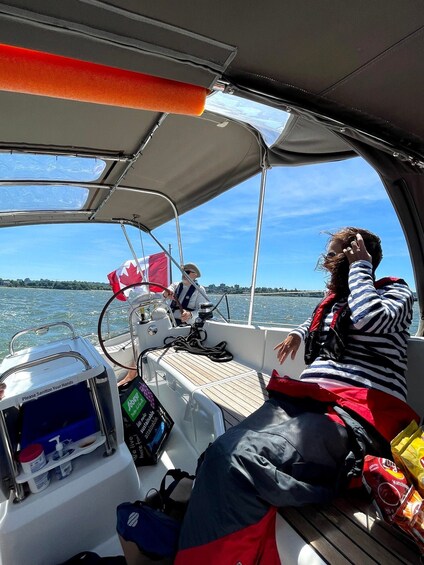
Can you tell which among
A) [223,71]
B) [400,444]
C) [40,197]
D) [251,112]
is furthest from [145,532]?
[40,197]

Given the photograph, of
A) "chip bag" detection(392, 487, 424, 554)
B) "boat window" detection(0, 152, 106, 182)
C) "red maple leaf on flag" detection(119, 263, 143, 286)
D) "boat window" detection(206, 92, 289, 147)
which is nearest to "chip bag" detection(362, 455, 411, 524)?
"chip bag" detection(392, 487, 424, 554)

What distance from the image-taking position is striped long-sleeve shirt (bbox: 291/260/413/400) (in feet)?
3.23

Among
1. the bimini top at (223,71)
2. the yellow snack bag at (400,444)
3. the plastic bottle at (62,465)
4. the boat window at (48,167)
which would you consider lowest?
the plastic bottle at (62,465)

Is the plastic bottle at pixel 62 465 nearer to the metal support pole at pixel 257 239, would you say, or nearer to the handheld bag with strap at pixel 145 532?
the handheld bag with strap at pixel 145 532

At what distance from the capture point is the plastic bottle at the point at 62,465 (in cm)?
107

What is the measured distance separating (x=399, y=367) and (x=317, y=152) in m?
1.28

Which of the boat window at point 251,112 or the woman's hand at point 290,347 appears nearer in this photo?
the boat window at point 251,112

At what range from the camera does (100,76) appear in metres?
0.79

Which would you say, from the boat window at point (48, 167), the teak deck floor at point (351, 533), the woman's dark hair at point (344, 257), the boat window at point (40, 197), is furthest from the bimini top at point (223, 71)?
the teak deck floor at point (351, 533)

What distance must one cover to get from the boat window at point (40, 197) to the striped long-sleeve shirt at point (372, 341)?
8.46 ft

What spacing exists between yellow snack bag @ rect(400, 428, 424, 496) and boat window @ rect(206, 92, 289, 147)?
4.14 ft

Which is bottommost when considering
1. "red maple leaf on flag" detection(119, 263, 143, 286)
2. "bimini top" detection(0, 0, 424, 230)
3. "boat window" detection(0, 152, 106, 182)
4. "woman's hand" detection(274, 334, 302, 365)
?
"woman's hand" detection(274, 334, 302, 365)

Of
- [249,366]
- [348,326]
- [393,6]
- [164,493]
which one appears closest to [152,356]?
[249,366]

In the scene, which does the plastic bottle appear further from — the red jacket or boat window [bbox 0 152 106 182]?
boat window [bbox 0 152 106 182]
